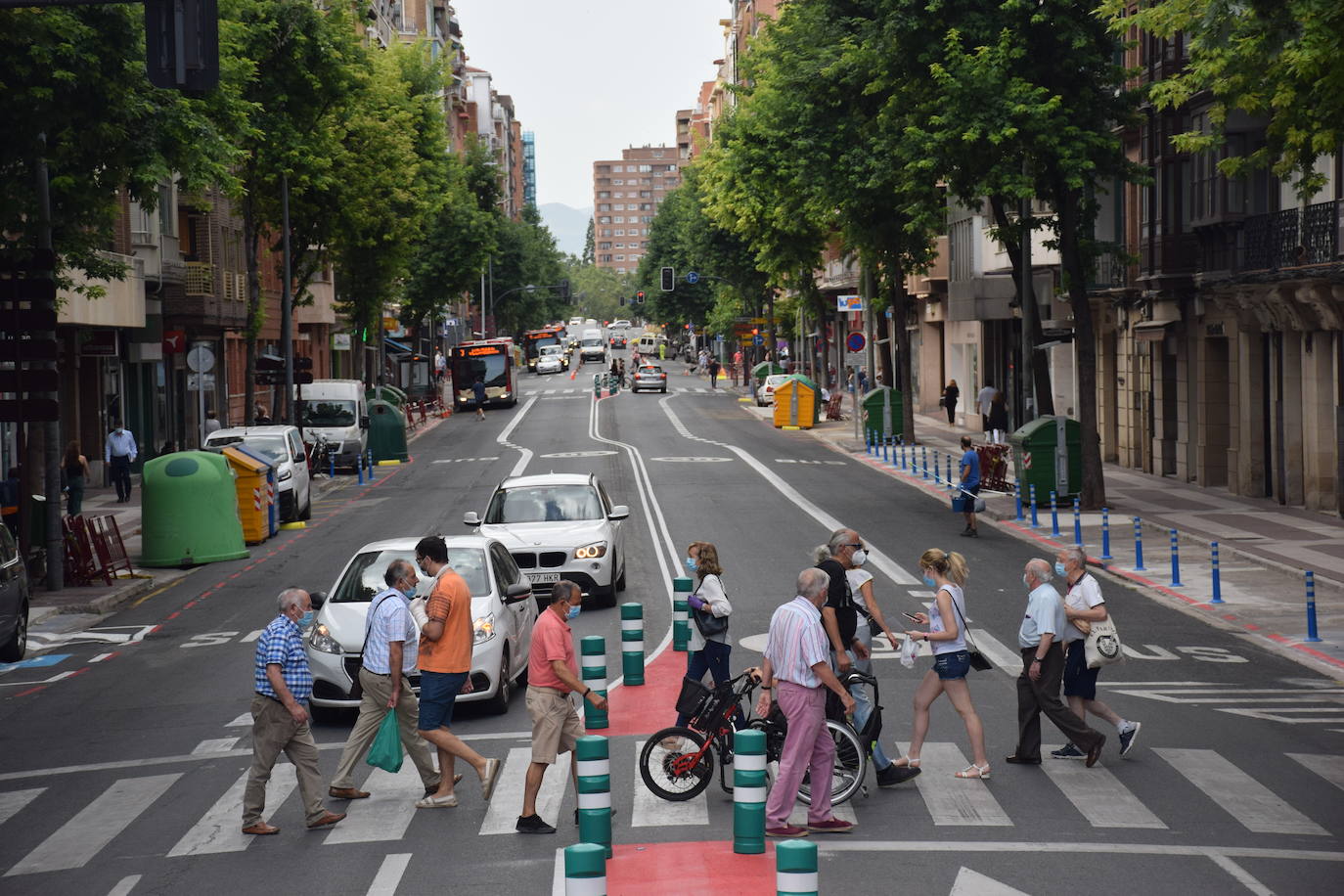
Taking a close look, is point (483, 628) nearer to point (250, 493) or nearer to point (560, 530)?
point (560, 530)

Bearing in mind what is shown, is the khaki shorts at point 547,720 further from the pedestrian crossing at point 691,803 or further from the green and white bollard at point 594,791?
the green and white bollard at point 594,791

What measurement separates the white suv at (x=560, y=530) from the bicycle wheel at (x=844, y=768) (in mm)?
8800

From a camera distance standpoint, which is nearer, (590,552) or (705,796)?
(705,796)

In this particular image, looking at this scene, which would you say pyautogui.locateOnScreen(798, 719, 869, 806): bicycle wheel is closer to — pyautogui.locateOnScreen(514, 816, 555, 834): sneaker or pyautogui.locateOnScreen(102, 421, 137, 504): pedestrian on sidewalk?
pyautogui.locateOnScreen(514, 816, 555, 834): sneaker

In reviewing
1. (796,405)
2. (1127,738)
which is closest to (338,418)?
(796,405)

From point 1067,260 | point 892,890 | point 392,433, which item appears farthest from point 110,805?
point 392,433

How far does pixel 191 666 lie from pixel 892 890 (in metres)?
11.0

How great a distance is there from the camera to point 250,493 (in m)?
30.4

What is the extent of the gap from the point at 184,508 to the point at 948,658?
59.5 feet

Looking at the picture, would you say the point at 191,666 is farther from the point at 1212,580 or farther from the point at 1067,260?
the point at 1067,260

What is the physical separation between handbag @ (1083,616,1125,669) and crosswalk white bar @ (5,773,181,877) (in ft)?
24.1

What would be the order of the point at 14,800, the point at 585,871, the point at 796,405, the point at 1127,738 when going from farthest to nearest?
the point at 796,405 < the point at 1127,738 < the point at 14,800 < the point at 585,871

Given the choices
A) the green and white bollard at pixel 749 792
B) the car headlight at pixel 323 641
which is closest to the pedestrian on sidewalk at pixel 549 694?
the green and white bollard at pixel 749 792

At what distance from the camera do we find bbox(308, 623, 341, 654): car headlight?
14.4m
